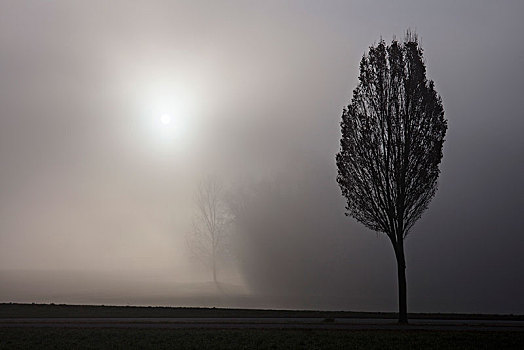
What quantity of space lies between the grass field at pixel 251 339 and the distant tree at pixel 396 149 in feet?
25.9

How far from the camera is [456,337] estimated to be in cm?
2183

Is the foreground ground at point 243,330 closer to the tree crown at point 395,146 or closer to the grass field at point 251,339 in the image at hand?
the grass field at point 251,339

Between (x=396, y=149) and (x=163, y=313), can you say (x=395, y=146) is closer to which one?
(x=396, y=149)

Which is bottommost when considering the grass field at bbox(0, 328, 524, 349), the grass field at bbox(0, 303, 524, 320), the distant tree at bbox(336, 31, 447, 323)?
the grass field at bbox(0, 328, 524, 349)

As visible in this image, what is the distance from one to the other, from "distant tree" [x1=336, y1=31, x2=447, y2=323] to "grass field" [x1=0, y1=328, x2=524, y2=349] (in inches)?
311

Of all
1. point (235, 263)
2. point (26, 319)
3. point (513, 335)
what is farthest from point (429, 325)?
point (235, 263)

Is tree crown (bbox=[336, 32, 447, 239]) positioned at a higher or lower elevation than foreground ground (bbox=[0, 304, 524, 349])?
higher

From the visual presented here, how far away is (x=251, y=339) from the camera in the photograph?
71.0 ft

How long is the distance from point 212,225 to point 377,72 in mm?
54557

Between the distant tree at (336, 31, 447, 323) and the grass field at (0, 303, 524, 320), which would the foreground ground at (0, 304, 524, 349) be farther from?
the distant tree at (336, 31, 447, 323)

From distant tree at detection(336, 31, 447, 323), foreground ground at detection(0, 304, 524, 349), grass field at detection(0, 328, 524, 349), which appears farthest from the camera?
distant tree at detection(336, 31, 447, 323)

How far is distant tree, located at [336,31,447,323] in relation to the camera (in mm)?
30016

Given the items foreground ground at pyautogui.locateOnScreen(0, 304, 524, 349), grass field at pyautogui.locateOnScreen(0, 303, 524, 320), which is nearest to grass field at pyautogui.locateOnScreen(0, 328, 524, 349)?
foreground ground at pyautogui.locateOnScreen(0, 304, 524, 349)

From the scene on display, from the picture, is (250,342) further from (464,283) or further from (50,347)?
(464,283)
